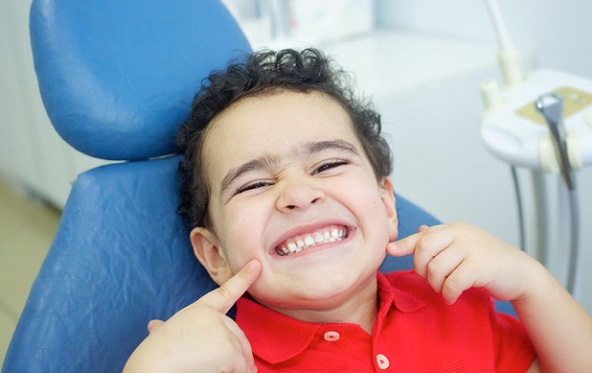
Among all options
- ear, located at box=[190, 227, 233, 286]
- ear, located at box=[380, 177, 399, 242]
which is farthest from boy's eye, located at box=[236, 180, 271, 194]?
ear, located at box=[380, 177, 399, 242]

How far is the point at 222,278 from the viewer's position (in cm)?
109

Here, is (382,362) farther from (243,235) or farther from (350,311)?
(243,235)

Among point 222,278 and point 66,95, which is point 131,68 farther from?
point 222,278

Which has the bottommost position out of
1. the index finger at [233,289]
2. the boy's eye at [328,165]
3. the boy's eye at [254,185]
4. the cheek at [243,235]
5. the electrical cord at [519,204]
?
the electrical cord at [519,204]

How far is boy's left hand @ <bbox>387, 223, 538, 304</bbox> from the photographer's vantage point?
3.25 feet

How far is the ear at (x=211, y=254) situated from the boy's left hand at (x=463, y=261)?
263 millimetres

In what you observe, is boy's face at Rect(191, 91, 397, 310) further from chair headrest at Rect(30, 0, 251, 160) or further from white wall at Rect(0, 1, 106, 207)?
white wall at Rect(0, 1, 106, 207)

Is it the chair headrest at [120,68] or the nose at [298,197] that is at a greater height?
the chair headrest at [120,68]

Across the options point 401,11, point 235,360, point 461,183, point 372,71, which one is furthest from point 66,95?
point 401,11

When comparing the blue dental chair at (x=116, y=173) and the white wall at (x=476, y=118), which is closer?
the blue dental chair at (x=116, y=173)

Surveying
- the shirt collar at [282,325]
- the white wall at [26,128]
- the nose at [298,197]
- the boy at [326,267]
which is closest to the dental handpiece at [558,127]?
the boy at [326,267]

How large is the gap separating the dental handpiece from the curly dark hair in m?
0.28

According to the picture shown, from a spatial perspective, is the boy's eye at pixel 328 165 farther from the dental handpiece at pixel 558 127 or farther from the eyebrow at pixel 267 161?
the dental handpiece at pixel 558 127

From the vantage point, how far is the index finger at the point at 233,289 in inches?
35.8
